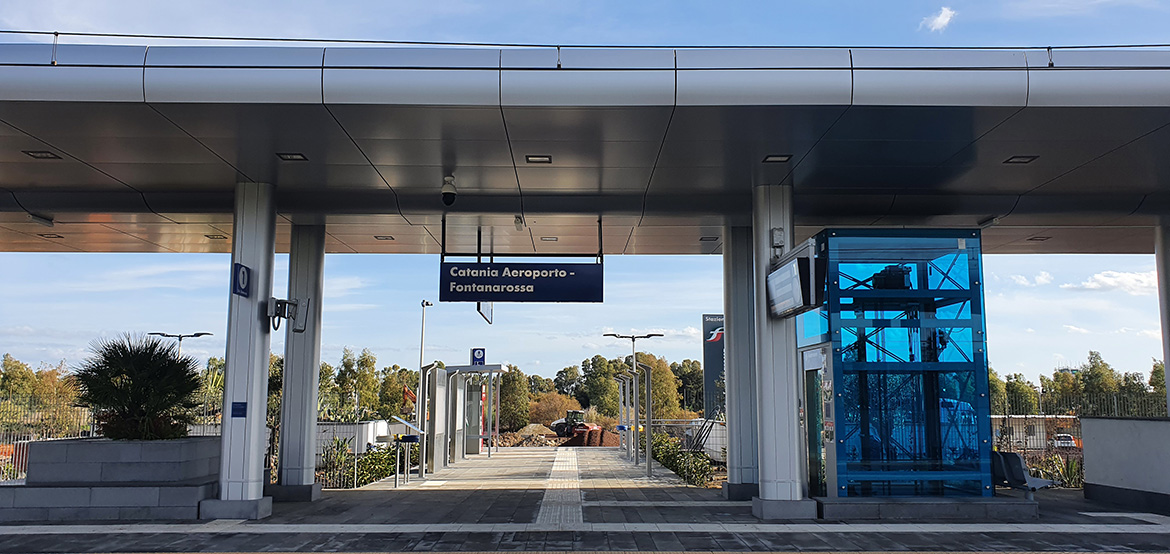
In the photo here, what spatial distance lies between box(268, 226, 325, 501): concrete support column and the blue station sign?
2512mm

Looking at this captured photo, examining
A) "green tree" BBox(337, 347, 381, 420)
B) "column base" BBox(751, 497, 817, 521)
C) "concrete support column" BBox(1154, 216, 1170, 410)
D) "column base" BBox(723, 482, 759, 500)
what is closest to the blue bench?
"column base" BBox(751, 497, 817, 521)

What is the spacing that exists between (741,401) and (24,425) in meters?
14.9

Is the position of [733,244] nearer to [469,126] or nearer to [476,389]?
[469,126]

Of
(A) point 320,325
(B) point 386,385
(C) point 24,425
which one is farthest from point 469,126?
(B) point 386,385

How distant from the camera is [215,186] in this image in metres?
11.0

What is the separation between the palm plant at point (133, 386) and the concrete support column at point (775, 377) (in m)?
Answer: 7.33

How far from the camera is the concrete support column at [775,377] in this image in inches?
407

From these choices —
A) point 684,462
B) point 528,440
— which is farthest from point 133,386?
point 528,440

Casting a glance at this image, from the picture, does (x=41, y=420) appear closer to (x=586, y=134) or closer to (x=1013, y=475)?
(x=586, y=134)

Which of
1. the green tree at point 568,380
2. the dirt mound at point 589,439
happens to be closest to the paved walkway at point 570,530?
the dirt mound at point 589,439

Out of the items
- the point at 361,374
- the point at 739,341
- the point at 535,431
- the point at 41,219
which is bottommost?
the point at 535,431

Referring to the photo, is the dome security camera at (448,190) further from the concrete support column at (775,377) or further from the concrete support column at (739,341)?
the concrete support column at (739,341)

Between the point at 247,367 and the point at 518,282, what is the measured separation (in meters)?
3.49

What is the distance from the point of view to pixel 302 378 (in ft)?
42.5
